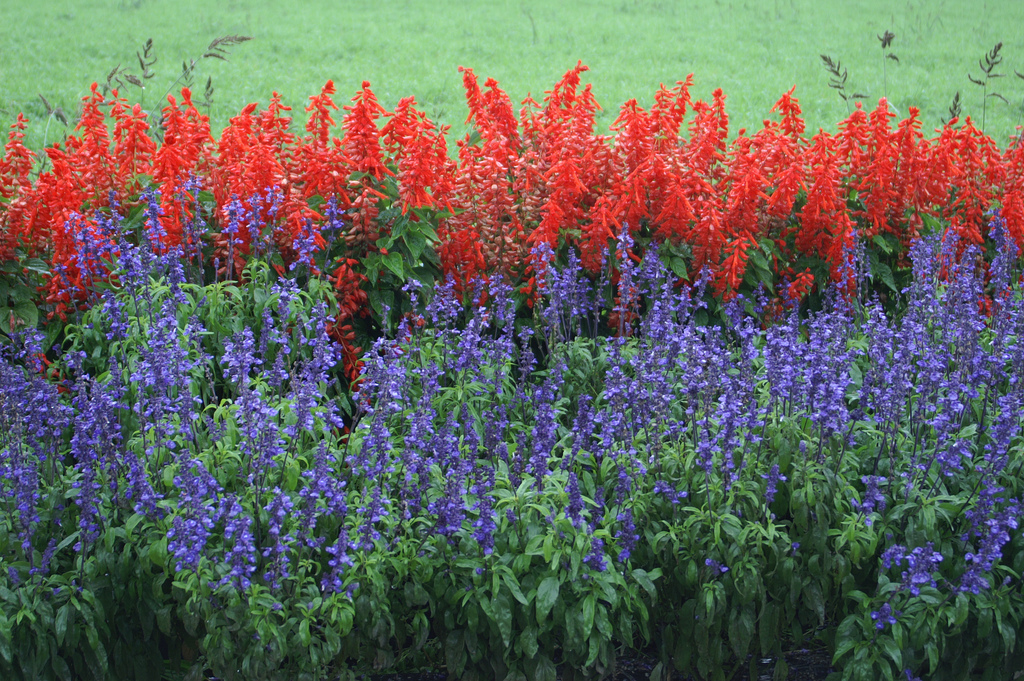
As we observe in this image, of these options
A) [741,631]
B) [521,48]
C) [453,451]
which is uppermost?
[521,48]

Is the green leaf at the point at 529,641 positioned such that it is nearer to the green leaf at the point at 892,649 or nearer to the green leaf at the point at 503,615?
the green leaf at the point at 503,615

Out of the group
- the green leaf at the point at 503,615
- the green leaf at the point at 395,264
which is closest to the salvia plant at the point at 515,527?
the green leaf at the point at 503,615

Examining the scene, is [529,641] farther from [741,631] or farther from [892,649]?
[892,649]

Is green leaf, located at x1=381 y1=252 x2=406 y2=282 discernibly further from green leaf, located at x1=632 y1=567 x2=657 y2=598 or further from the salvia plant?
green leaf, located at x1=632 y1=567 x2=657 y2=598

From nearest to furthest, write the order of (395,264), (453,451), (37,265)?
(453,451), (395,264), (37,265)

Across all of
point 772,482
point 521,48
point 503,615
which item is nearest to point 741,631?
point 772,482

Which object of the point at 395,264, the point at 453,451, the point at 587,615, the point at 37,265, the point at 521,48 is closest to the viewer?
the point at 587,615

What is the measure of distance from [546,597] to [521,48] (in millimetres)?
14706

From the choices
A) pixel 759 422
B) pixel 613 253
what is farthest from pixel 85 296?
pixel 759 422

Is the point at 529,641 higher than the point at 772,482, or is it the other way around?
the point at 772,482

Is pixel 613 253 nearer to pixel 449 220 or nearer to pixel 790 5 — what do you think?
pixel 449 220

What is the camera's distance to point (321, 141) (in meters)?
5.13

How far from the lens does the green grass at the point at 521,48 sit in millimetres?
13484

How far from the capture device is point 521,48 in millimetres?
16375
